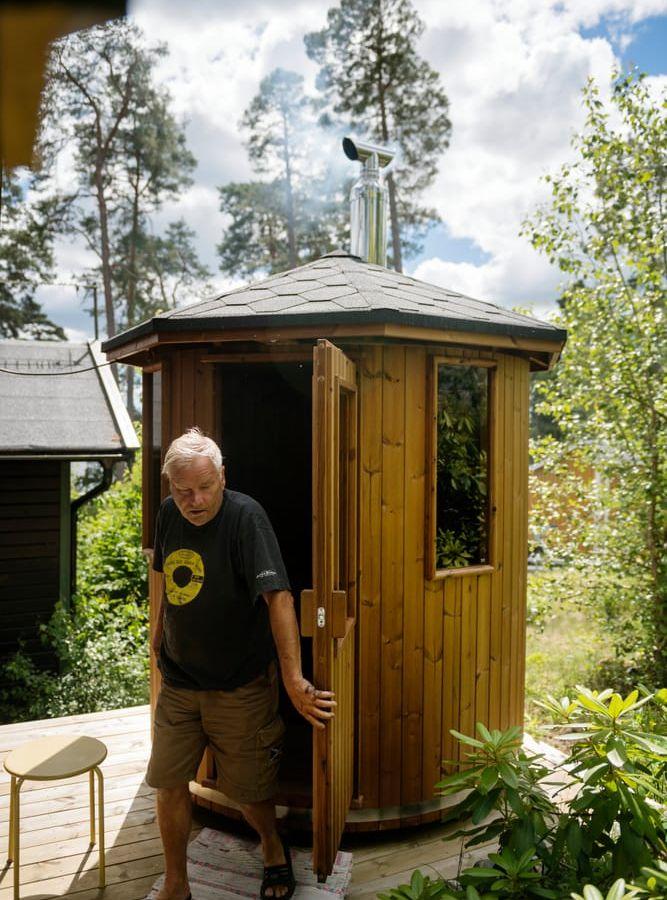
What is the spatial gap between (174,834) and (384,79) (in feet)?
48.2

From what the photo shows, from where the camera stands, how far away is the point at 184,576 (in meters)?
2.75

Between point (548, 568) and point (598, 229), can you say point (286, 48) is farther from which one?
point (548, 568)

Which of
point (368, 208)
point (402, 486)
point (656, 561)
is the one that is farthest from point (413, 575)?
point (656, 561)

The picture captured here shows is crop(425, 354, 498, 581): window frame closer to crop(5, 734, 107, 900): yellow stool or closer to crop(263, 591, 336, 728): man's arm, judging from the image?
crop(263, 591, 336, 728): man's arm

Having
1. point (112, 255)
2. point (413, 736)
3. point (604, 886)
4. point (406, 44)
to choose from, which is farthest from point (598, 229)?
point (112, 255)

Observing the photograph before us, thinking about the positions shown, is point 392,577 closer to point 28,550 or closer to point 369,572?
point 369,572

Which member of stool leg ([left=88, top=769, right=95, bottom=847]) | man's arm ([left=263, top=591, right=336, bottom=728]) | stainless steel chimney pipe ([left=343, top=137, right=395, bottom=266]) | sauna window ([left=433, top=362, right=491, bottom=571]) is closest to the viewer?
man's arm ([left=263, top=591, right=336, bottom=728])

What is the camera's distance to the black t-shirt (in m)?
2.70

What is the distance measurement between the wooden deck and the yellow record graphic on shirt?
134cm

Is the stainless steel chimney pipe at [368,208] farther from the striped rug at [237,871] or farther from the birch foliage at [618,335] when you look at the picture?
the striped rug at [237,871]

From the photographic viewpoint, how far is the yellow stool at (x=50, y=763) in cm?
284

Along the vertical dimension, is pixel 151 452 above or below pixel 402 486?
above

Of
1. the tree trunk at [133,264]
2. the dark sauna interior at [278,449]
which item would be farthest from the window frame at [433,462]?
the tree trunk at [133,264]

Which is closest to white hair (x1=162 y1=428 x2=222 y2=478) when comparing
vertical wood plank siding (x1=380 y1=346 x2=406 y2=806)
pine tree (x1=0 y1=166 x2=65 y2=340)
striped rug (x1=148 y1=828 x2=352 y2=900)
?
vertical wood plank siding (x1=380 y1=346 x2=406 y2=806)
